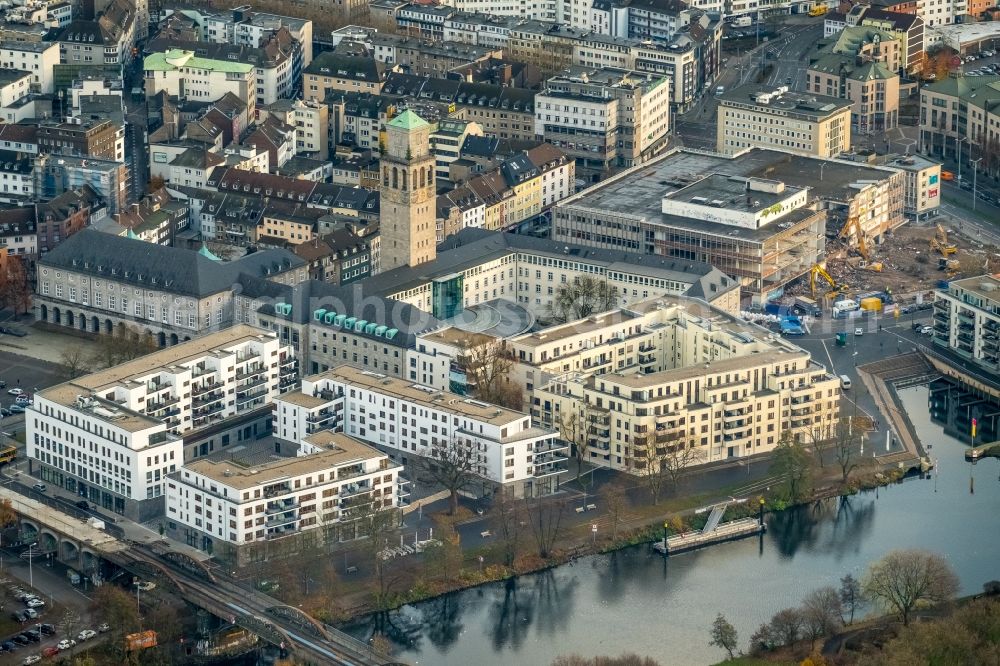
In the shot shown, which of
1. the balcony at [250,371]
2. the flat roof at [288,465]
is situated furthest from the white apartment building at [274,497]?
the balcony at [250,371]

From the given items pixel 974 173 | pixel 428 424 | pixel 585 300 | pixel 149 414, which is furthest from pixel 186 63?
pixel 428 424

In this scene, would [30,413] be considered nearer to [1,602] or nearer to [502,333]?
[1,602]

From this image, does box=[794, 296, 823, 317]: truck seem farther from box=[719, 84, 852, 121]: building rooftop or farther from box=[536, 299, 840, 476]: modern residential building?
box=[719, 84, 852, 121]: building rooftop

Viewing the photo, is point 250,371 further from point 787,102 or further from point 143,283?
point 787,102

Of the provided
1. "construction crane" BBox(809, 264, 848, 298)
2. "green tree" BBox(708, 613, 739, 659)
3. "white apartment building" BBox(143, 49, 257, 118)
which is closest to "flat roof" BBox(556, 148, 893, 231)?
"construction crane" BBox(809, 264, 848, 298)

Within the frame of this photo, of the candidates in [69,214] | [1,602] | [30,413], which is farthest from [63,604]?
[69,214]

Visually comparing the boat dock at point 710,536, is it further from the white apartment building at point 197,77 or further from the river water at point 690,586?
the white apartment building at point 197,77
